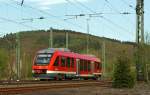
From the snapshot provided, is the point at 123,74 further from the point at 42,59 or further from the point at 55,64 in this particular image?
the point at 42,59

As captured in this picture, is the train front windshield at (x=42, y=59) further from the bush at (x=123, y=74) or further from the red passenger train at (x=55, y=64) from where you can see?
the bush at (x=123, y=74)

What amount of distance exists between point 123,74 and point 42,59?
14923 millimetres

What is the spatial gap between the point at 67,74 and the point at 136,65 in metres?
7.75

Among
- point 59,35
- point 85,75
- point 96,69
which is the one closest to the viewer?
point 85,75

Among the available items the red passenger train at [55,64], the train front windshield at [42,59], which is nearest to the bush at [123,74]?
the red passenger train at [55,64]

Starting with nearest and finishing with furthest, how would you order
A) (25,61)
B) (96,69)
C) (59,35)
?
(96,69)
(25,61)
(59,35)

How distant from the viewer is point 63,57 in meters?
46.2

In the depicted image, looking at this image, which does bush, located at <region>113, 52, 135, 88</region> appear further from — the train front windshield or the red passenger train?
the train front windshield

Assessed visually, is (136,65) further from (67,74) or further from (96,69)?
(96,69)

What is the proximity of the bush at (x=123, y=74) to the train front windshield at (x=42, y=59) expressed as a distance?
43.5ft

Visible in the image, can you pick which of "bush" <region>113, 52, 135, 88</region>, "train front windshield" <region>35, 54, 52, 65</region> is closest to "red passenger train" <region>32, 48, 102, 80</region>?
"train front windshield" <region>35, 54, 52, 65</region>

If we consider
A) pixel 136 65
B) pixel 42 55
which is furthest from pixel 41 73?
pixel 136 65

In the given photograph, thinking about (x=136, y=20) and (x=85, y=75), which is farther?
(x=85, y=75)

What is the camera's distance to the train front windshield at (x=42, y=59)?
45.3m
